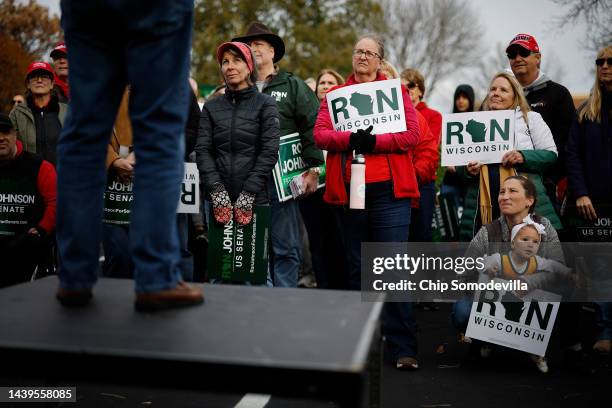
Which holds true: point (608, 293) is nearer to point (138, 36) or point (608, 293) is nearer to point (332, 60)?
point (138, 36)

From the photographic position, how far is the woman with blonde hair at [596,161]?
638 centimetres

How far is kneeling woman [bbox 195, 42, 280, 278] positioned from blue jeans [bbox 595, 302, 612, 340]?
9.38 feet

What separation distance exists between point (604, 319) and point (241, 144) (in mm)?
3274

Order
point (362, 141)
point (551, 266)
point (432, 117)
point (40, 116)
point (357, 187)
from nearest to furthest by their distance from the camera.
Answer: point (357, 187) < point (362, 141) < point (551, 266) < point (40, 116) < point (432, 117)

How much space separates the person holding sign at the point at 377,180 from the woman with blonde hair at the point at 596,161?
1500mm

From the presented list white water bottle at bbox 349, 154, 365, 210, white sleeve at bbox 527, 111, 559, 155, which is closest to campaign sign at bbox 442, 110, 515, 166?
white sleeve at bbox 527, 111, 559, 155

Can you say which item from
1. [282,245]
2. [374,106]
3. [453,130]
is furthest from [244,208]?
[453,130]

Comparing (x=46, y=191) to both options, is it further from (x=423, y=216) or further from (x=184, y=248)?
(x=423, y=216)

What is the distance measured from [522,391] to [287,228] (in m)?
2.47

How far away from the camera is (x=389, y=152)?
5809 millimetres

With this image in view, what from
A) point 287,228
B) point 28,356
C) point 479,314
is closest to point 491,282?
point 479,314

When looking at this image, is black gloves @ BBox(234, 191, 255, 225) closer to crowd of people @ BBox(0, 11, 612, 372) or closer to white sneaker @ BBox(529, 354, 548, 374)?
crowd of people @ BBox(0, 11, 612, 372)

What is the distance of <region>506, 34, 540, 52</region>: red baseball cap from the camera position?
6.80m

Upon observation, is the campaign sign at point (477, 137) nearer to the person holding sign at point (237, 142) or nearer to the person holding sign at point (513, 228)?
the person holding sign at point (513, 228)
